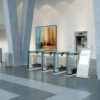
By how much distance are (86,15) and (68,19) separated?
1423 mm

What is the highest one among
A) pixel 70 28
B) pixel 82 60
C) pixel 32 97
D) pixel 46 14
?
pixel 46 14

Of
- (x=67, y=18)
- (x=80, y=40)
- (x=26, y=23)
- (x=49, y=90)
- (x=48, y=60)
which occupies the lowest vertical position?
(x=49, y=90)

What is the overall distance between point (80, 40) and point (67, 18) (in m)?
1.77

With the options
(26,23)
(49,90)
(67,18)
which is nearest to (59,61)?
(26,23)

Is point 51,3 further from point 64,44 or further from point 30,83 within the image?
point 30,83

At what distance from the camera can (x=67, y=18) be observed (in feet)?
42.3

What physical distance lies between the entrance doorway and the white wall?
0.24 metres

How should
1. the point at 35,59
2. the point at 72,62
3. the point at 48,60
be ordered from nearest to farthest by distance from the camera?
the point at 72,62, the point at 48,60, the point at 35,59

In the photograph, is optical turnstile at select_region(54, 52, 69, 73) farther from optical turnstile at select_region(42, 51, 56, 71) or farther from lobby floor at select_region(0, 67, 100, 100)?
lobby floor at select_region(0, 67, 100, 100)

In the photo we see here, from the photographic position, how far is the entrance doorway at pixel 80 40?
12034mm

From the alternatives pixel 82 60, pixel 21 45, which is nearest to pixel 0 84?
pixel 82 60

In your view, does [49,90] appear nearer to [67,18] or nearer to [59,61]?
[59,61]

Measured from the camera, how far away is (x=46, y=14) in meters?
14.2

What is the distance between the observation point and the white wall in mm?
11625
